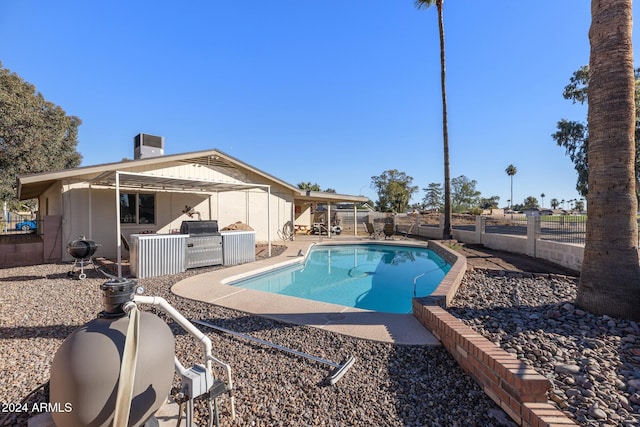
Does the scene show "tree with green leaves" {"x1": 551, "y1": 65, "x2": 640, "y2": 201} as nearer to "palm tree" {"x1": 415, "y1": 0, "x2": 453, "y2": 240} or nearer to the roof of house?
"palm tree" {"x1": 415, "y1": 0, "x2": 453, "y2": 240}

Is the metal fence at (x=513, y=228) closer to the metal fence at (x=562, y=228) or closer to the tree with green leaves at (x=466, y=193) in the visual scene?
the metal fence at (x=562, y=228)

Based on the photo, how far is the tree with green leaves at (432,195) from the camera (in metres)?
55.1

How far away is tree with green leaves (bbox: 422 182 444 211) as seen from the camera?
55.1 metres

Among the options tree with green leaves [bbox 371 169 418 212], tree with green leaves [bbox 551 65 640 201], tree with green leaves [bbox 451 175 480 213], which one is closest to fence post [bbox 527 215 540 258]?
tree with green leaves [bbox 551 65 640 201]

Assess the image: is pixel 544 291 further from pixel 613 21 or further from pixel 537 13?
pixel 537 13

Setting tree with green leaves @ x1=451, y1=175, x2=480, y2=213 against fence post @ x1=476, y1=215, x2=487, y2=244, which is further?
tree with green leaves @ x1=451, y1=175, x2=480, y2=213

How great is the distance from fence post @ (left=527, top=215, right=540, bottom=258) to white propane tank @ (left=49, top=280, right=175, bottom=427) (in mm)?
11290

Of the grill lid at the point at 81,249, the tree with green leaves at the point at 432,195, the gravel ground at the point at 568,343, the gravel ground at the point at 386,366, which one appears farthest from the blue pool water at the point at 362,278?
the tree with green leaves at the point at 432,195

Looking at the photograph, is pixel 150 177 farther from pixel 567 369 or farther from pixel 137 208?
pixel 567 369

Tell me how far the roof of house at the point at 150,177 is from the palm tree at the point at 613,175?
865 cm

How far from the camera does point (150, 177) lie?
7699 millimetres

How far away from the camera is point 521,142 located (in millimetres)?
23125

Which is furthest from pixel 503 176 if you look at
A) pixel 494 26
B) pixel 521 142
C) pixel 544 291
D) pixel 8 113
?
pixel 8 113

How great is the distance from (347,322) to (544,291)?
13.2 feet
